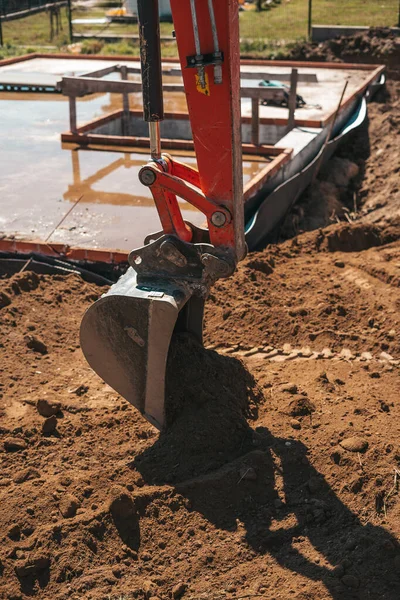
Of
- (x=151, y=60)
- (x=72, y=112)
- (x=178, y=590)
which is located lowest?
(x=178, y=590)

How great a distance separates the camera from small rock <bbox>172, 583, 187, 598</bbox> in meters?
3.57

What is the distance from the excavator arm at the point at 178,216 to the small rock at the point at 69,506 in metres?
0.67

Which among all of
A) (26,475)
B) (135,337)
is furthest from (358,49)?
(26,475)

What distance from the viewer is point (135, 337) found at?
426 centimetres

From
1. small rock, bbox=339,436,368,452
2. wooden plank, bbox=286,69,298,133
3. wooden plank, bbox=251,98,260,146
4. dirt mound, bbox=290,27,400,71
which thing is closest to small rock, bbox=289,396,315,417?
small rock, bbox=339,436,368,452

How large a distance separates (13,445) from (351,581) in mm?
2078

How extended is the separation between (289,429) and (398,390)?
86cm

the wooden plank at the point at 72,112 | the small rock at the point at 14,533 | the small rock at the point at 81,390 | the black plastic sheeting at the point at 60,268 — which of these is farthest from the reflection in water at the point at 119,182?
the small rock at the point at 14,533

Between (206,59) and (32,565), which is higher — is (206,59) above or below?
above

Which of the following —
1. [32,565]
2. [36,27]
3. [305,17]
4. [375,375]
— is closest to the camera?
[32,565]

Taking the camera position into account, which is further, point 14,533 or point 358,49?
point 358,49

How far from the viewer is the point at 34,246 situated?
21.8 feet

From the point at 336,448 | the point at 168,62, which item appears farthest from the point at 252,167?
the point at 168,62

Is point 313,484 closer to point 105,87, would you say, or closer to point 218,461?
point 218,461
